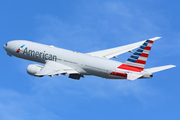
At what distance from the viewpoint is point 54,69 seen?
6038 centimetres

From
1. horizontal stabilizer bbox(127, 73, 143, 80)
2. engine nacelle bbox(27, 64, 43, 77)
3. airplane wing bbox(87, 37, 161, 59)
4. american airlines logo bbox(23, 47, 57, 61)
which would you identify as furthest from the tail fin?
engine nacelle bbox(27, 64, 43, 77)

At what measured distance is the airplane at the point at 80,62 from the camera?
183 feet

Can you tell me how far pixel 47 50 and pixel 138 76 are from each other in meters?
19.3

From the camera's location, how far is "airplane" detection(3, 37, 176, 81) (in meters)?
55.9

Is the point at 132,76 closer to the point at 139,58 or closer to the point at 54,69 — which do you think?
the point at 139,58

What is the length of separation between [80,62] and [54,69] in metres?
4.97

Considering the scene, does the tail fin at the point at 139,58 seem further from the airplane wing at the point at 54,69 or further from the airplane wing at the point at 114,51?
the airplane wing at the point at 114,51

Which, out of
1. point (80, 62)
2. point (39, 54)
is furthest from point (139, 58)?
point (39, 54)

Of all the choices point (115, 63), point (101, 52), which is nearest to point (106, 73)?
point (115, 63)

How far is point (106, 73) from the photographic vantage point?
193 ft

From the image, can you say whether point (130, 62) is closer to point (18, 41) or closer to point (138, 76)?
point (138, 76)

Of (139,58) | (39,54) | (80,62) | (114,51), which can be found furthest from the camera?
(114,51)

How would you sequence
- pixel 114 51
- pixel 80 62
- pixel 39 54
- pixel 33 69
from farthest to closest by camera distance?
1. pixel 114 51
2. pixel 39 54
3. pixel 80 62
4. pixel 33 69

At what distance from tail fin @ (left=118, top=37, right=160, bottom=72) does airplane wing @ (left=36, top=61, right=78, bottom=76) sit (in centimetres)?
1022
